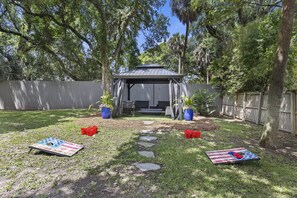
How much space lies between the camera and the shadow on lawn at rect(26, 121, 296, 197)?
95.7 inches

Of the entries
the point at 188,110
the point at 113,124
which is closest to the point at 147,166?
the point at 113,124

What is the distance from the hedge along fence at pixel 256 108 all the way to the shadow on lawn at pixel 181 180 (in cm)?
248

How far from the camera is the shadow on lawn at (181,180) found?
2.43 metres

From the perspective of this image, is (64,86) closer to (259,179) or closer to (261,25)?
(261,25)

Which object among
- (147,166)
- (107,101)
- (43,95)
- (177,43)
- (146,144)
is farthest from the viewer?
(177,43)

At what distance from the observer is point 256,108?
7.83 meters

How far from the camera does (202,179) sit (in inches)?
111

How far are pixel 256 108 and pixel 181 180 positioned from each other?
6506mm

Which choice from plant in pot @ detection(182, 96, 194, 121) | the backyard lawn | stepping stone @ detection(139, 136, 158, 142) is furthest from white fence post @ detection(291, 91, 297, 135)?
stepping stone @ detection(139, 136, 158, 142)

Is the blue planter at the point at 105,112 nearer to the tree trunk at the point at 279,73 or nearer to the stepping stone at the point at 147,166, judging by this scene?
the stepping stone at the point at 147,166

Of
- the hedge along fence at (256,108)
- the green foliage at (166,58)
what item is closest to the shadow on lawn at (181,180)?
the hedge along fence at (256,108)

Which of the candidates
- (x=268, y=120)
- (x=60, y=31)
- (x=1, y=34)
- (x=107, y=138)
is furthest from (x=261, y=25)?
(x=1, y=34)

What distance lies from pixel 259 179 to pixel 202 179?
2.88 ft

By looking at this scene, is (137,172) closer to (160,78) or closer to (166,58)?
(160,78)
